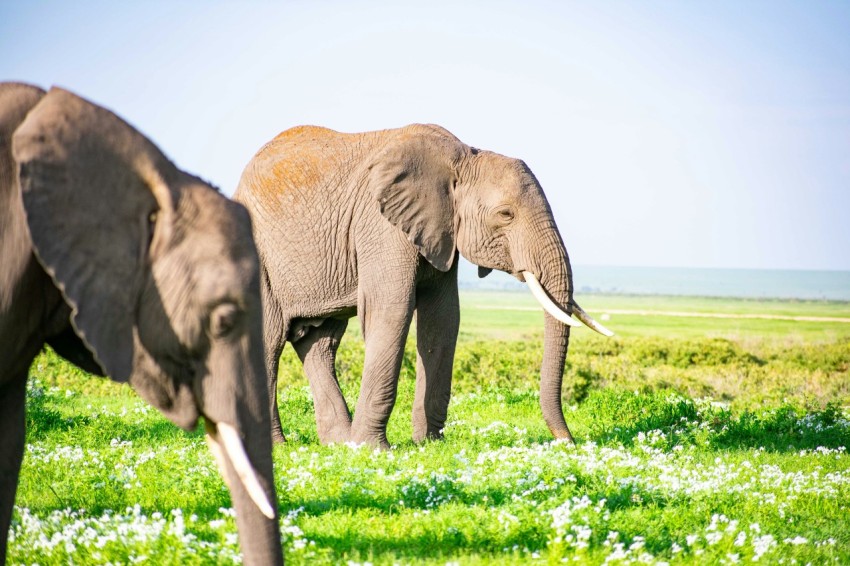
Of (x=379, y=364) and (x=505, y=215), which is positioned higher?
(x=505, y=215)

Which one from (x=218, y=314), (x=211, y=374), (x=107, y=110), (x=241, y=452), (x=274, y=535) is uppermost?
(x=107, y=110)

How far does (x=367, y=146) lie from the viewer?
1168 centimetres

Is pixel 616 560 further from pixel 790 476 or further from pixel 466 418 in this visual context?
pixel 466 418

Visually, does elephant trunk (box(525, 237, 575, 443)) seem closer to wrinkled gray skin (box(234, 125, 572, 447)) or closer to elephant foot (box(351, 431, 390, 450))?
wrinkled gray skin (box(234, 125, 572, 447))

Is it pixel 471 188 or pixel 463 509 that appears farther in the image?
pixel 471 188

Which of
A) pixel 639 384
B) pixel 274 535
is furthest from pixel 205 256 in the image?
pixel 639 384

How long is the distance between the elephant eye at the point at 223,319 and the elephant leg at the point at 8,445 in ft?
4.26

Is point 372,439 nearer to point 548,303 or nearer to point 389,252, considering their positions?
point 389,252

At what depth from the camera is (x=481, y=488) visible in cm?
783

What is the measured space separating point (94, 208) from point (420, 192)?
680 cm

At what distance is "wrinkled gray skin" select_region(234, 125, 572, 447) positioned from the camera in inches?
426

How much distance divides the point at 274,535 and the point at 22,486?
523 cm

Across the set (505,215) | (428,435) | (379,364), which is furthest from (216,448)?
(428,435)

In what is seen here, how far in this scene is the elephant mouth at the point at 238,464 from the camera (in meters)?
4.30
